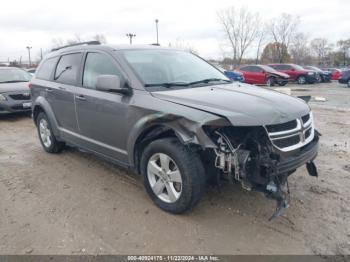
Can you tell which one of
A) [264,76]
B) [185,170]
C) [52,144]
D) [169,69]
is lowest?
[52,144]

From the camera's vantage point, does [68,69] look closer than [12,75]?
Yes

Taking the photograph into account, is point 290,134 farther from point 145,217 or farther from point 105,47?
point 105,47

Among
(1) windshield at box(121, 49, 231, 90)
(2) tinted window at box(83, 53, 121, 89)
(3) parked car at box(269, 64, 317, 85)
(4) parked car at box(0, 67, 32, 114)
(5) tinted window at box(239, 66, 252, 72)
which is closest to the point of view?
(1) windshield at box(121, 49, 231, 90)

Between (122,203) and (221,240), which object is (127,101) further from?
(221,240)

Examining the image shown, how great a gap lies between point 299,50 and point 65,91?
57.6 meters

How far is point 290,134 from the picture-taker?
3.04m

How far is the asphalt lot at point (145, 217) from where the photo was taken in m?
2.83

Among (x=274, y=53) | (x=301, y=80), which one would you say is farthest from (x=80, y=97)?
(x=274, y=53)

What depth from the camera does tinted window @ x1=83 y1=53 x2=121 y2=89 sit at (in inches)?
155

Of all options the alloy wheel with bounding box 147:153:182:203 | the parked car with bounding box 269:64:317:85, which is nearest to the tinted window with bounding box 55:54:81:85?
the alloy wheel with bounding box 147:153:182:203

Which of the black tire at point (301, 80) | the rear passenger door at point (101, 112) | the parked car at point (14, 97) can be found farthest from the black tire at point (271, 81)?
the rear passenger door at point (101, 112)

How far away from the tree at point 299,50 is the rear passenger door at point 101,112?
53.1 meters

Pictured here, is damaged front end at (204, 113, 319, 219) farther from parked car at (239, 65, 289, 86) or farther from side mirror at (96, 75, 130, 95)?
parked car at (239, 65, 289, 86)

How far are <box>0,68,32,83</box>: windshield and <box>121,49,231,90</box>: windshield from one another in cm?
744
